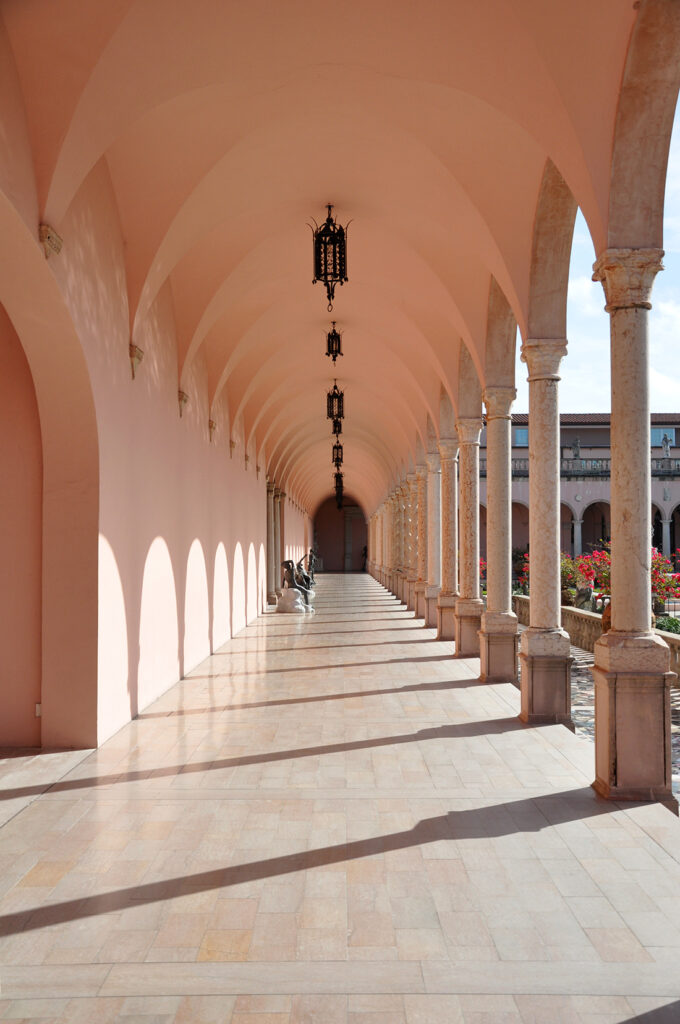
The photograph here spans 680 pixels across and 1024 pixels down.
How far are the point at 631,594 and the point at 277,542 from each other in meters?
21.8

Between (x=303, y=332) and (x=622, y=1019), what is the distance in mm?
14709

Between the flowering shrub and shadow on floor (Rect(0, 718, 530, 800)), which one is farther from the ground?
the flowering shrub

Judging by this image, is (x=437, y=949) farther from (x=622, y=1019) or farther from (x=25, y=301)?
(x=25, y=301)

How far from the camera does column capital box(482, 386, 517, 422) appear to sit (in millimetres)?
11086

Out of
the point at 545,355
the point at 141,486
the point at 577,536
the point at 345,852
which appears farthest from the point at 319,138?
the point at 577,536

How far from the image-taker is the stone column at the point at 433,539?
728 inches

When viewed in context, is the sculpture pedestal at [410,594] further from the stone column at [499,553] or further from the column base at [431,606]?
the stone column at [499,553]

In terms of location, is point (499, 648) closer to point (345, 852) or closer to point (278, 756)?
point (278, 756)

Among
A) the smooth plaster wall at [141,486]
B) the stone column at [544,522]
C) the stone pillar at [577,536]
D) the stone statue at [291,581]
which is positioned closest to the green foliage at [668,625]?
the stone column at [544,522]

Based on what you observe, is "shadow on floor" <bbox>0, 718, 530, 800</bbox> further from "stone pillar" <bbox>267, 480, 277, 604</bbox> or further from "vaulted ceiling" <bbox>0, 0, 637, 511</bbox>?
"stone pillar" <bbox>267, 480, 277, 604</bbox>

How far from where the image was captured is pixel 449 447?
1662 centimetres

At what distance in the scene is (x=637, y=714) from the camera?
19.7 feet

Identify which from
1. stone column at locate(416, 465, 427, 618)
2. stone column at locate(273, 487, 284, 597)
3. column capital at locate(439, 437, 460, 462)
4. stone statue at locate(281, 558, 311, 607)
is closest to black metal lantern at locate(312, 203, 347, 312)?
column capital at locate(439, 437, 460, 462)

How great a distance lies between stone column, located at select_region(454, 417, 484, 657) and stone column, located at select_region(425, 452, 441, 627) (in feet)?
15.3
